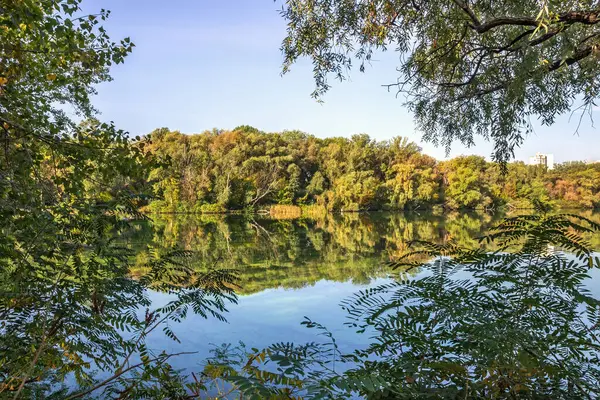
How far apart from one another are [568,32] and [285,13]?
2.47 metres

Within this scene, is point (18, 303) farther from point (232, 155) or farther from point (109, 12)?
point (232, 155)

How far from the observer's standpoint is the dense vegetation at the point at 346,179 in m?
32.9

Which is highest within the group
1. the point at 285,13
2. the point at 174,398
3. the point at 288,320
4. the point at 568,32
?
the point at 285,13

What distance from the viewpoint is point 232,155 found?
109 feet

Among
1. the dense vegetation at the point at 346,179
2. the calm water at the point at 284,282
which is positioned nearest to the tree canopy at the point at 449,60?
the calm water at the point at 284,282

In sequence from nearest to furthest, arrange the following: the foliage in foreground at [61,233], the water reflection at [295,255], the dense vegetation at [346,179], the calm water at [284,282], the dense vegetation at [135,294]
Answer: the dense vegetation at [135,294] < the foliage in foreground at [61,233] < the calm water at [284,282] < the water reflection at [295,255] < the dense vegetation at [346,179]

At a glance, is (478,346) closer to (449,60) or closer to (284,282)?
(449,60)

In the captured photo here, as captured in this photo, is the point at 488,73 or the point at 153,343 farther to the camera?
the point at 153,343

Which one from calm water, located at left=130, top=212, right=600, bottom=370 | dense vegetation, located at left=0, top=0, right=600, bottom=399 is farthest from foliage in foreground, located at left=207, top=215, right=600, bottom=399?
calm water, located at left=130, top=212, right=600, bottom=370

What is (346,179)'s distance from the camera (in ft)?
110

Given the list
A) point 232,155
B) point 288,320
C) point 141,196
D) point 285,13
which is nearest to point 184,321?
point 288,320

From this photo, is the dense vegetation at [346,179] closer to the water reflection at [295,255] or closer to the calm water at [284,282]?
the water reflection at [295,255]

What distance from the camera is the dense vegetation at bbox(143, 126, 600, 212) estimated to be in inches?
1294

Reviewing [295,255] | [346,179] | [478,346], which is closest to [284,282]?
[295,255]
